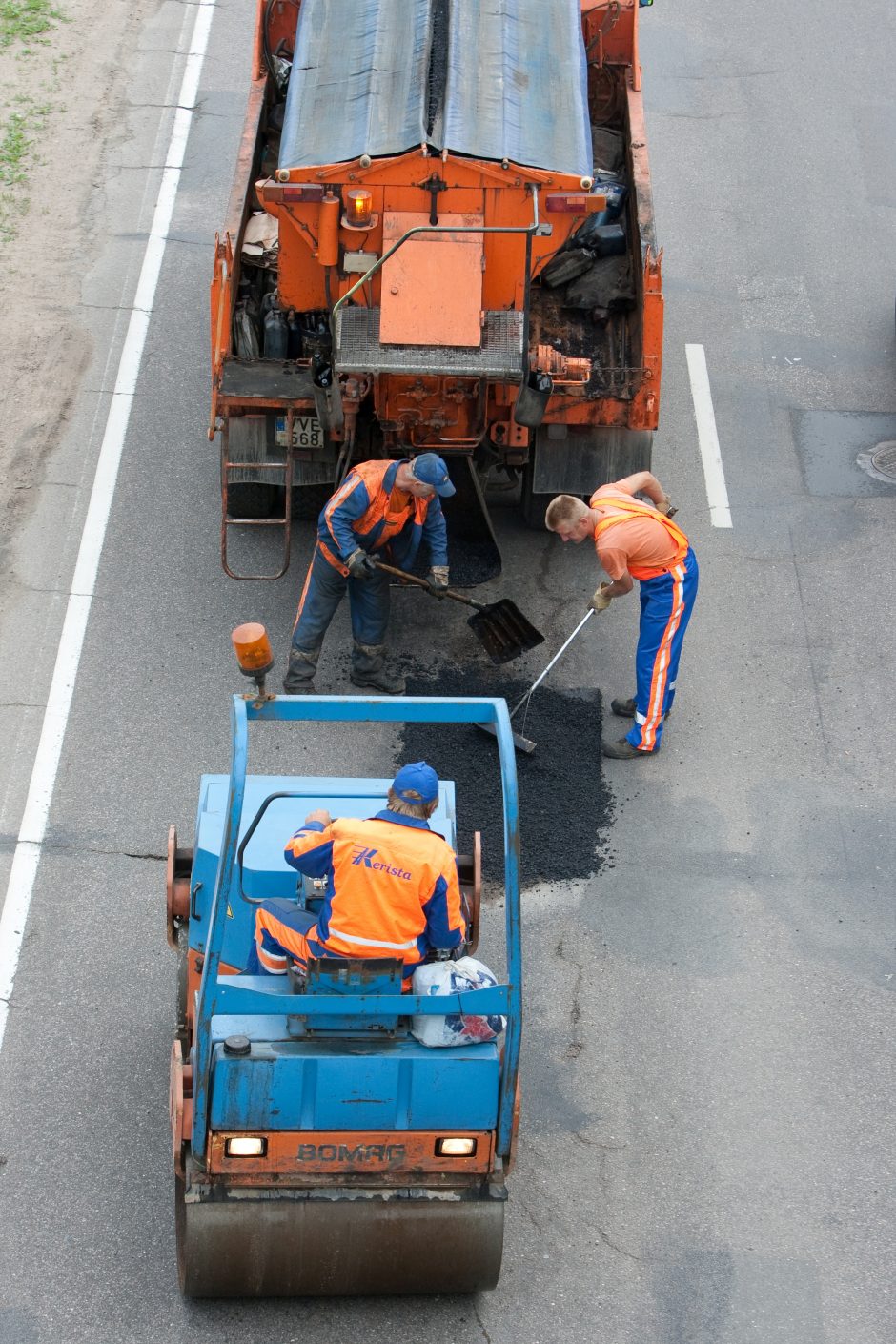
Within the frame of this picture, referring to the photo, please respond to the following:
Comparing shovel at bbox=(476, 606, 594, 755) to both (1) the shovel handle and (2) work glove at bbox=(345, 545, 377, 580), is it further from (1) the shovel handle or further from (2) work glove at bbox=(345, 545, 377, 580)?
(2) work glove at bbox=(345, 545, 377, 580)

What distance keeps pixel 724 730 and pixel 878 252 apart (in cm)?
547

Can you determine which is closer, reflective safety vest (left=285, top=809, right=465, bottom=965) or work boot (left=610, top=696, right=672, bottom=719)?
reflective safety vest (left=285, top=809, right=465, bottom=965)

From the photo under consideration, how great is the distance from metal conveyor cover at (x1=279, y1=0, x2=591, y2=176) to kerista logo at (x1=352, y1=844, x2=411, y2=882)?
15.1ft

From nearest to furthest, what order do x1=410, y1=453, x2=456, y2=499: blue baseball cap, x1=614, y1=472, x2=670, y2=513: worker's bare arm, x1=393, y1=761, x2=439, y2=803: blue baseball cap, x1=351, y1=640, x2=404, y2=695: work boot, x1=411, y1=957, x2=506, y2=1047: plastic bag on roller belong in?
1. x1=393, y1=761, x2=439, y2=803: blue baseball cap
2. x1=411, y1=957, x2=506, y2=1047: plastic bag on roller
3. x1=410, y1=453, x2=456, y2=499: blue baseball cap
4. x1=614, y1=472, x2=670, y2=513: worker's bare arm
5. x1=351, y1=640, x2=404, y2=695: work boot

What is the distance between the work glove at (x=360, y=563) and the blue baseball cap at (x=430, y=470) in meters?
0.53

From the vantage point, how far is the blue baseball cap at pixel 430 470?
837cm

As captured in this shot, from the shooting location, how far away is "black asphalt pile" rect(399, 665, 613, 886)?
26.8 ft

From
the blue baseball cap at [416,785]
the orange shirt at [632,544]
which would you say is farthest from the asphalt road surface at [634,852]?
the blue baseball cap at [416,785]

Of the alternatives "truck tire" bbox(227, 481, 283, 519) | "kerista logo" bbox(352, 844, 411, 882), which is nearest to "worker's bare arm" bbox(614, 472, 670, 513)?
"truck tire" bbox(227, 481, 283, 519)

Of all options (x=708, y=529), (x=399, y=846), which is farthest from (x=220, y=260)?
(x=399, y=846)

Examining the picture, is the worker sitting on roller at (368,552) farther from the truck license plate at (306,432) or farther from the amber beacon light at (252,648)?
the amber beacon light at (252,648)

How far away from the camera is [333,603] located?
8.99m

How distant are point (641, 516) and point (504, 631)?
1143 millimetres

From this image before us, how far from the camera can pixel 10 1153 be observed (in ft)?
21.7
